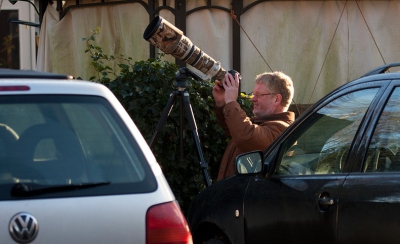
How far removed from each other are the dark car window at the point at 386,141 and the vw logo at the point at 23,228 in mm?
1538

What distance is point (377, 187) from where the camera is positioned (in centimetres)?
360

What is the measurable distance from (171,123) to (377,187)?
3.35 m

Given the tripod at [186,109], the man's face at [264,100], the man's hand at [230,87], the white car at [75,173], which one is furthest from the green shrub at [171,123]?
the white car at [75,173]

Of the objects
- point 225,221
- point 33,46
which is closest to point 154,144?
point 225,221

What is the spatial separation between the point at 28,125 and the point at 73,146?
0.18 m

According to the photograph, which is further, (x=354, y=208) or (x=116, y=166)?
(x=354, y=208)

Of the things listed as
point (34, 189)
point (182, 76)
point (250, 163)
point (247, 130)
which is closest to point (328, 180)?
point (250, 163)

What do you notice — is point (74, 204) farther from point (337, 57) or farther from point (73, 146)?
point (337, 57)

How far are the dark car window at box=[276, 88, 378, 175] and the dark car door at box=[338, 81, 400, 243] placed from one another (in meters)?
0.14

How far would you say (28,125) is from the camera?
125 inches

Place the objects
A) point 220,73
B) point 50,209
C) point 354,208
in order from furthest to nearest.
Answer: point 220,73
point 354,208
point 50,209

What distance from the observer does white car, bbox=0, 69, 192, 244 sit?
305cm

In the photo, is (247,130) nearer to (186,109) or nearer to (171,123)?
(186,109)

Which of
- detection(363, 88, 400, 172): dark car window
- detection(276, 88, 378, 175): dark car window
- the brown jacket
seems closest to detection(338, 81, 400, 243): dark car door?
detection(363, 88, 400, 172): dark car window
